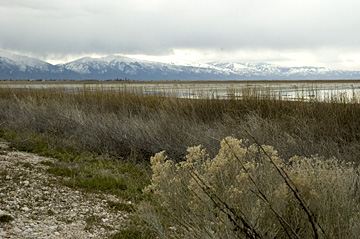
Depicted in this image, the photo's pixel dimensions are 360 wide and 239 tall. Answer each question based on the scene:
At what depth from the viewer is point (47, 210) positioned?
5805mm

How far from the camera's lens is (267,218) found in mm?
3430

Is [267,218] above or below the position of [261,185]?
below

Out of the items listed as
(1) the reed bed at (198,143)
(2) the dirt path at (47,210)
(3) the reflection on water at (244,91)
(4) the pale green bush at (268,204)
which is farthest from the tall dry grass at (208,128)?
(4) the pale green bush at (268,204)

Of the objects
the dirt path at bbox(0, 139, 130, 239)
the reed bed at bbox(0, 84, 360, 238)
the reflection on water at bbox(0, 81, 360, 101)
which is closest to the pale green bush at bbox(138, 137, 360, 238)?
the reed bed at bbox(0, 84, 360, 238)

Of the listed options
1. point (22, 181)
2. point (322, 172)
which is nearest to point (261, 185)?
point (322, 172)

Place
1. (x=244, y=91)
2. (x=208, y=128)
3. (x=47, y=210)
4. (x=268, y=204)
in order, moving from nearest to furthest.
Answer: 1. (x=268, y=204)
2. (x=47, y=210)
3. (x=208, y=128)
4. (x=244, y=91)

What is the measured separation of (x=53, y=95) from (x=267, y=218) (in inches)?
804

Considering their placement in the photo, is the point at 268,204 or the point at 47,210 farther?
the point at 47,210

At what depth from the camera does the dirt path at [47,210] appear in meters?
5.07

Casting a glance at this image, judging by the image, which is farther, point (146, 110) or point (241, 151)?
point (146, 110)

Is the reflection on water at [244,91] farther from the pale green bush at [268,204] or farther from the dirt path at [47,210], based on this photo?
the pale green bush at [268,204]

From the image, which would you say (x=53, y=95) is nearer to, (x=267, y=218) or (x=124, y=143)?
(x=124, y=143)

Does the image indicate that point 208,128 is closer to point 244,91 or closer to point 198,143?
point 198,143

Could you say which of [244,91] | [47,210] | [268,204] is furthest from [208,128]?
[268,204]
